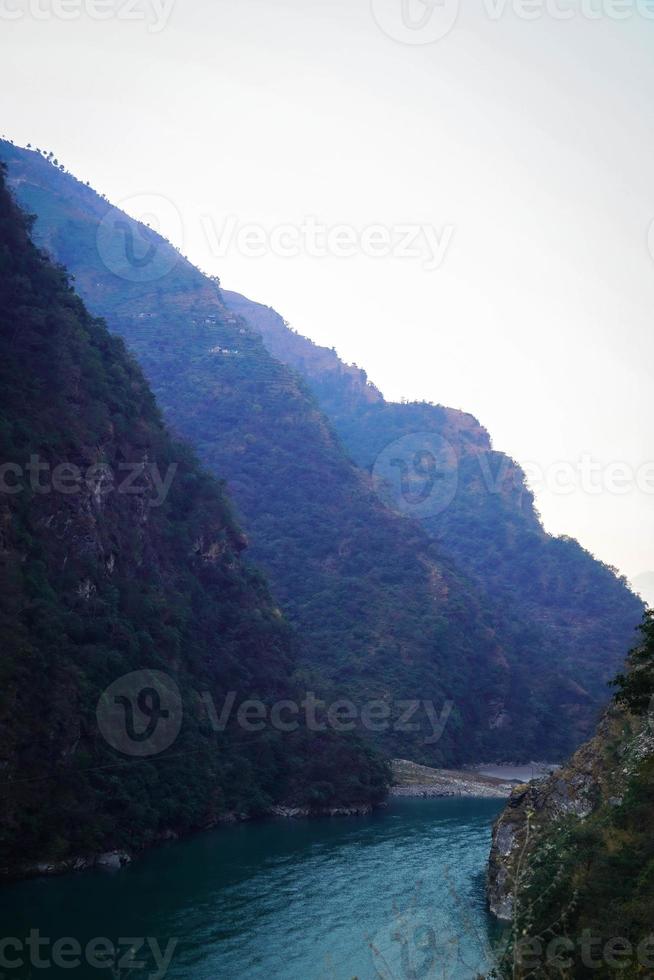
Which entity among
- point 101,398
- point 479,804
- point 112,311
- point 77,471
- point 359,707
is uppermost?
point 112,311

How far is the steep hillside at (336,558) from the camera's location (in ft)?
312

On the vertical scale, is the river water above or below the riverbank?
above

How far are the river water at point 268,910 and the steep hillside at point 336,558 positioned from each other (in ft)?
92.4

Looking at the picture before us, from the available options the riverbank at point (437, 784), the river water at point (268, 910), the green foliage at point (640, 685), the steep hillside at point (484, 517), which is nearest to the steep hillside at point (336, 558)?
the steep hillside at point (484, 517)

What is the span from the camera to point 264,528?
108438 millimetres

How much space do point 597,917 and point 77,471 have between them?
133ft

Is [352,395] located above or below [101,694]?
above

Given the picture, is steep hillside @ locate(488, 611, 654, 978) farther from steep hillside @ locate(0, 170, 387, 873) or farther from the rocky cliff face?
steep hillside @ locate(0, 170, 387, 873)

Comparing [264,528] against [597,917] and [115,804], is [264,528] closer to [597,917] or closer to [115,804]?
[115,804]

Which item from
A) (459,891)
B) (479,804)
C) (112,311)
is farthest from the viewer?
(112,311)

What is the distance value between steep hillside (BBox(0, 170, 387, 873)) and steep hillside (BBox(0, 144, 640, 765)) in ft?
37.7

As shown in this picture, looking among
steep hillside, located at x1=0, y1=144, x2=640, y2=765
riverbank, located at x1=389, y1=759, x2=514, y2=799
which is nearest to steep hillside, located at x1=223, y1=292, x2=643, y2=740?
steep hillside, located at x1=0, y1=144, x2=640, y2=765

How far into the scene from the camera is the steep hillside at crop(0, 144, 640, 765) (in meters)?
95.0

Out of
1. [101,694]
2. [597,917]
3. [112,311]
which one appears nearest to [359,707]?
[101,694]
